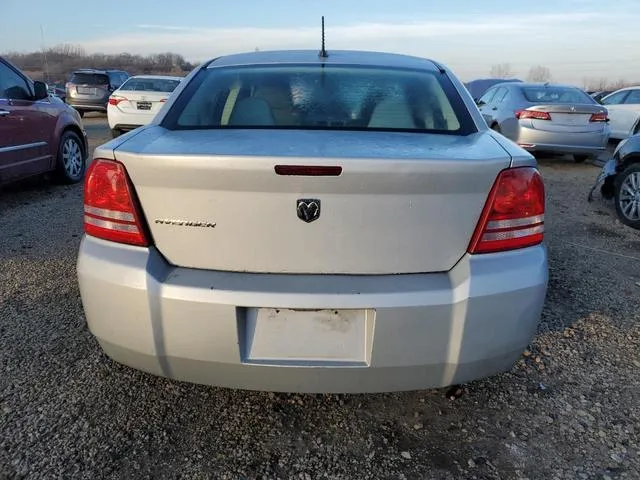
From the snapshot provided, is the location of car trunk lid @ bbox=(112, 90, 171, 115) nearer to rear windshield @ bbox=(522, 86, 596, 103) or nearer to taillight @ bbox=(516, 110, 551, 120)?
taillight @ bbox=(516, 110, 551, 120)

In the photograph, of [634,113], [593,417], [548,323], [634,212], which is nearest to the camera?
[593,417]

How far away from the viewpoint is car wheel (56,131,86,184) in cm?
675

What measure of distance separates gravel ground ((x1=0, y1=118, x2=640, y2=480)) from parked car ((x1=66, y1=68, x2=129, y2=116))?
17.3m

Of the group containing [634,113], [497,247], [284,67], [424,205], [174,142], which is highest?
[284,67]

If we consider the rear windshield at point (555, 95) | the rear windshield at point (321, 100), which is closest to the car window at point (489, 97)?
the rear windshield at point (555, 95)

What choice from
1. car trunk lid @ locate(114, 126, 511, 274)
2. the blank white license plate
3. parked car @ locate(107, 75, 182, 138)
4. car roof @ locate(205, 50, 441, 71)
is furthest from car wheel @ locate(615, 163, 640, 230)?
parked car @ locate(107, 75, 182, 138)

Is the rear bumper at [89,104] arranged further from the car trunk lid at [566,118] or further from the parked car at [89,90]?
the car trunk lid at [566,118]

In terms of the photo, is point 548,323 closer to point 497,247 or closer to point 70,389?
point 497,247

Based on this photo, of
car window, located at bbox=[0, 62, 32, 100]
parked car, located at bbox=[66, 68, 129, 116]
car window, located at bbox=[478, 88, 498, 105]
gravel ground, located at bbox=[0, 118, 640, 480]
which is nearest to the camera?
gravel ground, located at bbox=[0, 118, 640, 480]

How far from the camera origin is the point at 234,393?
8.20ft

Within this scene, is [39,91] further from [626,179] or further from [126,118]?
[626,179]

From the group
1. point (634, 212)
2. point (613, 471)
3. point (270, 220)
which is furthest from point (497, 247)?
point (634, 212)

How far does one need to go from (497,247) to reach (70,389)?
197 cm

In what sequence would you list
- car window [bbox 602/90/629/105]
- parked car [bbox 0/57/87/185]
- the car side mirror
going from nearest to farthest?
parked car [bbox 0/57/87/185]
the car side mirror
car window [bbox 602/90/629/105]
